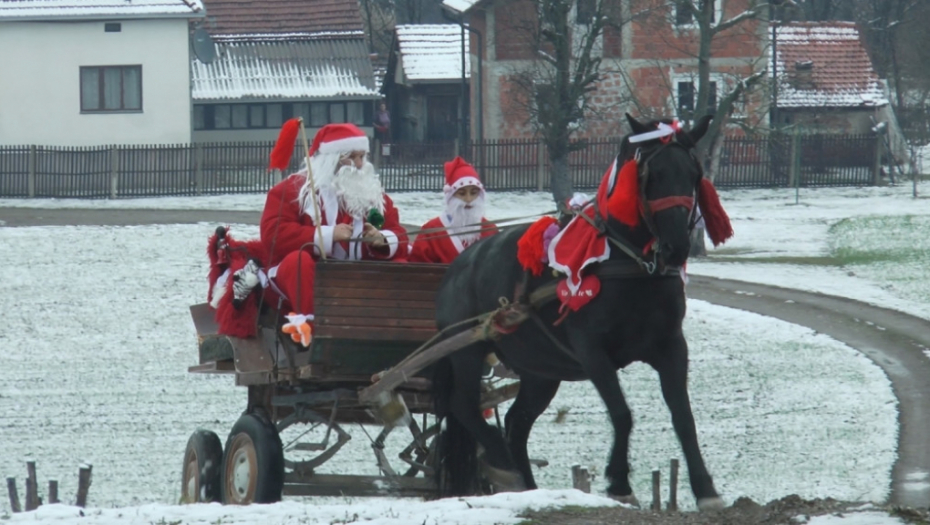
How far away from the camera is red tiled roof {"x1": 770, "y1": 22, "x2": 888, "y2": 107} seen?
40969 millimetres

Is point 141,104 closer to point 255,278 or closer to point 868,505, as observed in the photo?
point 255,278

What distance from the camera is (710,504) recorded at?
5.97 metres

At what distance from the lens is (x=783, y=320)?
56.6 feet

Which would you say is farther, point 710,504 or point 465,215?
point 465,215

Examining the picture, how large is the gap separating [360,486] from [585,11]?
85.9ft

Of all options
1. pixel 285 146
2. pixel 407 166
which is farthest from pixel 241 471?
pixel 407 166

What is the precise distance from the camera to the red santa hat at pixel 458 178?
8117mm

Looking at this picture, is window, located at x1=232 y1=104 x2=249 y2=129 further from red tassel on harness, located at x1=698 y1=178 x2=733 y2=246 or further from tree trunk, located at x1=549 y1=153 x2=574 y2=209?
red tassel on harness, located at x1=698 y1=178 x2=733 y2=246

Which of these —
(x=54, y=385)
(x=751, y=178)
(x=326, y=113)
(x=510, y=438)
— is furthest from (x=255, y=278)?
(x=326, y=113)

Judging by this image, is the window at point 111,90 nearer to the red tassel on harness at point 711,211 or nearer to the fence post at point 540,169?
the fence post at point 540,169

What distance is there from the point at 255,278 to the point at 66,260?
52.8ft

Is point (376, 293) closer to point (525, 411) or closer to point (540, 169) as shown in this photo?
point (525, 411)

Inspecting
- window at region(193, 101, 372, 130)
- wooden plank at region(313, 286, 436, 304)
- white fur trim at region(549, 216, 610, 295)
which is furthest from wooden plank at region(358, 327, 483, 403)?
window at region(193, 101, 372, 130)

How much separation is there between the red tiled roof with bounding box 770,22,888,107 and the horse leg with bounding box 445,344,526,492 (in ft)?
112
